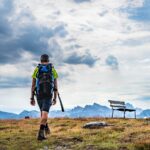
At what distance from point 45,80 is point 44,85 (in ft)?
0.62

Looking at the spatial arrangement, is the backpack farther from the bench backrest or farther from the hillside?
the bench backrest

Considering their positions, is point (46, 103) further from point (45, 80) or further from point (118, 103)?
point (118, 103)

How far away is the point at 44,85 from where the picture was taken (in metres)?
17.8

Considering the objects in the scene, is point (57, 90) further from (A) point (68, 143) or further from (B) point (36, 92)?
(A) point (68, 143)

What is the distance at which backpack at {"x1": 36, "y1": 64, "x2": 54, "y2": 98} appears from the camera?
17734mm

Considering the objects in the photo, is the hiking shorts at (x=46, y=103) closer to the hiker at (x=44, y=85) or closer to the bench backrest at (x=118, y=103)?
the hiker at (x=44, y=85)

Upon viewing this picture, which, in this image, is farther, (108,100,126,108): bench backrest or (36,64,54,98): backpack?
(108,100,126,108): bench backrest

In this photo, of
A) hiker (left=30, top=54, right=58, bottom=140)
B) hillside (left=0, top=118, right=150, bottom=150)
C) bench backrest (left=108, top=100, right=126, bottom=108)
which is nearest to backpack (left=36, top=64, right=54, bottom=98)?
hiker (left=30, top=54, right=58, bottom=140)

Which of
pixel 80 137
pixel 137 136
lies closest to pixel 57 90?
pixel 80 137

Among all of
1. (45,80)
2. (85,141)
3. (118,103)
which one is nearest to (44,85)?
(45,80)

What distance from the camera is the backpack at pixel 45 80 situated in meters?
17.7

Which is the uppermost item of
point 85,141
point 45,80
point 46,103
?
point 45,80

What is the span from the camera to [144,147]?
51.5ft

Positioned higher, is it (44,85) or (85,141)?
(44,85)
